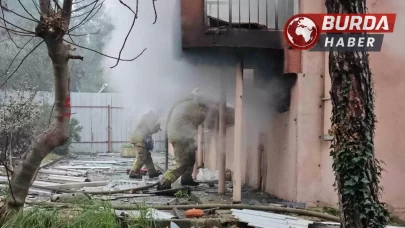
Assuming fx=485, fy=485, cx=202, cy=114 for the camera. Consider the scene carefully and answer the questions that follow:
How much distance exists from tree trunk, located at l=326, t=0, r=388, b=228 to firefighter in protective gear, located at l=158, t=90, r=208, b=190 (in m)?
4.91

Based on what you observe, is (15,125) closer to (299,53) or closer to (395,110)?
(299,53)

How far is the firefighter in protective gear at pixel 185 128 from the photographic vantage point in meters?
8.77

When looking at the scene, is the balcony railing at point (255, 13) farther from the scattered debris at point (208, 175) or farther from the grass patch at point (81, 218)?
the scattered debris at point (208, 175)

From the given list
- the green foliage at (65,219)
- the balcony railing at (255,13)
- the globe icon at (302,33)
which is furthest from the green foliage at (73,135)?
the green foliage at (65,219)

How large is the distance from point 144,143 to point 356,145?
772 centimetres

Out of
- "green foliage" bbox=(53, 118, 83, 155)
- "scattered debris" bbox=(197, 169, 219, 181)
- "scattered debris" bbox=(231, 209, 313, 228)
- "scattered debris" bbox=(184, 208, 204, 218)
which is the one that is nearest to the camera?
"scattered debris" bbox=(231, 209, 313, 228)

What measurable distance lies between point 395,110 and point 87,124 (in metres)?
18.6

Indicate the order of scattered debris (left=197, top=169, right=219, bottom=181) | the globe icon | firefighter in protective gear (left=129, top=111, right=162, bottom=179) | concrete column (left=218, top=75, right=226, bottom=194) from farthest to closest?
firefighter in protective gear (left=129, top=111, right=162, bottom=179), scattered debris (left=197, top=169, right=219, bottom=181), concrete column (left=218, top=75, right=226, bottom=194), the globe icon

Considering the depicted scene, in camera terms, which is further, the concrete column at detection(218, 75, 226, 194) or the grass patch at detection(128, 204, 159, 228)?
the concrete column at detection(218, 75, 226, 194)

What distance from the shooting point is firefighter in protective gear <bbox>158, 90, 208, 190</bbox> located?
877 cm

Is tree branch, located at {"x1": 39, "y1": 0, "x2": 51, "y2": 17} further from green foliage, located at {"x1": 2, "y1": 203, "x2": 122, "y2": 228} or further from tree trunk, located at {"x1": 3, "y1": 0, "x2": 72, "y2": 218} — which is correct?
green foliage, located at {"x1": 2, "y1": 203, "x2": 122, "y2": 228}

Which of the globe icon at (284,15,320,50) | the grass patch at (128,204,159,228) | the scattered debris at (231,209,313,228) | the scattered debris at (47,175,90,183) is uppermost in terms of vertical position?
the globe icon at (284,15,320,50)

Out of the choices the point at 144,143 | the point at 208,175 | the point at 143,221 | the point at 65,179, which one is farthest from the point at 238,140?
the point at 65,179

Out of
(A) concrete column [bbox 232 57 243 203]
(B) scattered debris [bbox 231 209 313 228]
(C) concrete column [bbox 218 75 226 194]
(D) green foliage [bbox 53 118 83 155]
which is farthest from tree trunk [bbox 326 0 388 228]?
(D) green foliage [bbox 53 118 83 155]
